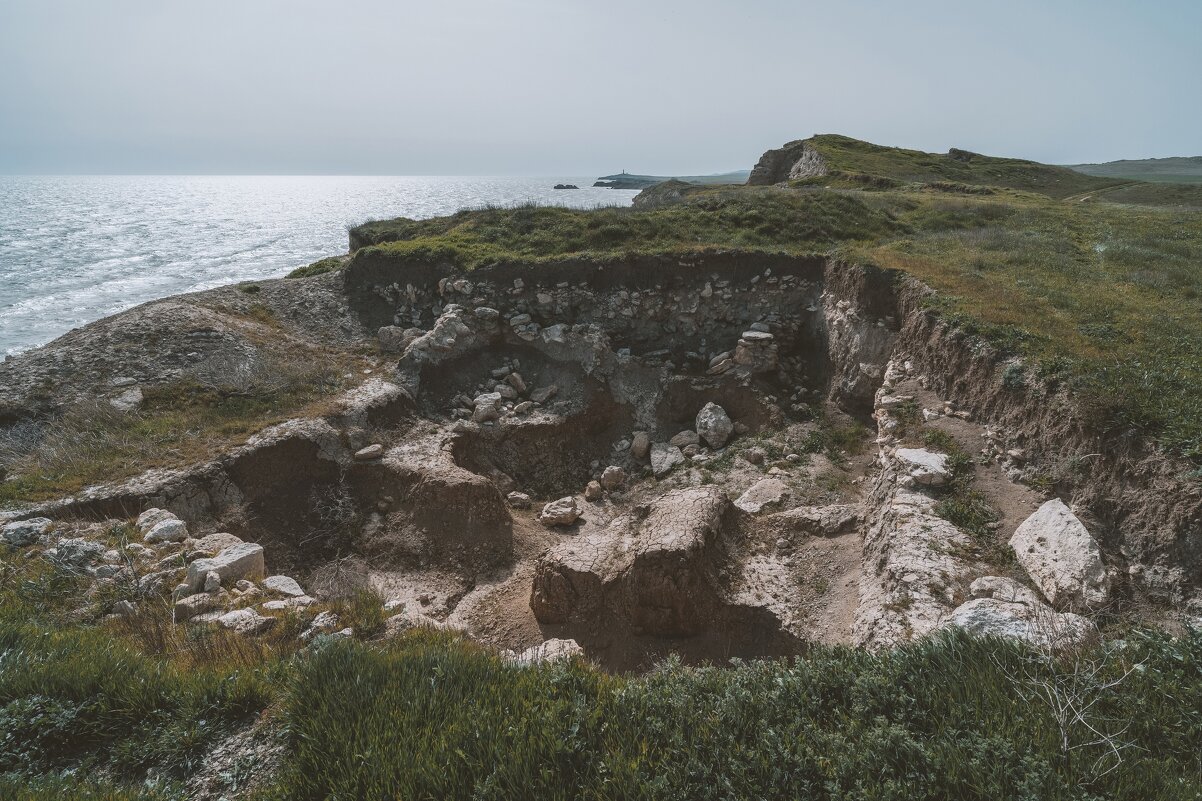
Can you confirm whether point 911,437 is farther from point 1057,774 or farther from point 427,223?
point 427,223

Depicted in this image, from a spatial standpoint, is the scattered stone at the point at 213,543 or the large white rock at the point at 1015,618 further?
the scattered stone at the point at 213,543

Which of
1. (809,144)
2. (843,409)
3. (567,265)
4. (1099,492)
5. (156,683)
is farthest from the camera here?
(809,144)

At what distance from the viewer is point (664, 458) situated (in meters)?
14.5

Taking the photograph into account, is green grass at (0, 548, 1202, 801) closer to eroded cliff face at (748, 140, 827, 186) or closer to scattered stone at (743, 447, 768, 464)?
scattered stone at (743, 447, 768, 464)

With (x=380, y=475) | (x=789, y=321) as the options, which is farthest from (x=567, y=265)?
(x=380, y=475)

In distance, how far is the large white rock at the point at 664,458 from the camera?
14273mm

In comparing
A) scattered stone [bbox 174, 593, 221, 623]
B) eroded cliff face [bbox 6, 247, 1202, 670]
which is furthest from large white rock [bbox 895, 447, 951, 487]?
scattered stone [bbox 174, 593, 221, 623]

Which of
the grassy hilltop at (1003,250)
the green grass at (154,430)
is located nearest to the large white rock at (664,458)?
the grassy hilltop at (1003,250)

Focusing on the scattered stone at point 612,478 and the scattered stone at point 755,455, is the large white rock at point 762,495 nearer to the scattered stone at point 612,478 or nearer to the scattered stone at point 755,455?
the scattered stone at point 755,455

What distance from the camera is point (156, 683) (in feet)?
15.3

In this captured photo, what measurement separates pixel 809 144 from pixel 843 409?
45.1 m

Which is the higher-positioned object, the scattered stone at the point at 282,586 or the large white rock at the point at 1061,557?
the large white rock at the point at 1061,557

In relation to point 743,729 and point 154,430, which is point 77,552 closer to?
point 154,430

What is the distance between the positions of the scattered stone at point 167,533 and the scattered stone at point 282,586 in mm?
2037
